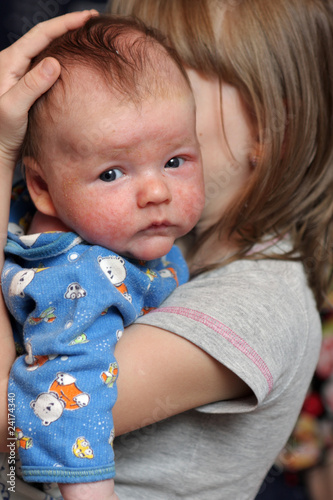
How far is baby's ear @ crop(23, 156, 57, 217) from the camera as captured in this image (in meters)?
0.83

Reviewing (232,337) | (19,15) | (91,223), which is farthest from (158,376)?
(19,15)

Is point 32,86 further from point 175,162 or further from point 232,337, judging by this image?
point 232,337

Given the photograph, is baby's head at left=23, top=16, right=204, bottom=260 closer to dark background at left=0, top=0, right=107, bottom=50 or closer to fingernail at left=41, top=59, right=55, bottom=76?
fingernail at left=41, top=59, right=55, bottom=76

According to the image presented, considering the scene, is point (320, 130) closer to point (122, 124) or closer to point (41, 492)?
point (122, 124)

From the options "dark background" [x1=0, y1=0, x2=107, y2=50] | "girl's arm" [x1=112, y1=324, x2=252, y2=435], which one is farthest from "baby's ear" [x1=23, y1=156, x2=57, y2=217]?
"dark background" [x1=0, y1=0, x2=107, y2=50]

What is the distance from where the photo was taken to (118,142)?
749mm

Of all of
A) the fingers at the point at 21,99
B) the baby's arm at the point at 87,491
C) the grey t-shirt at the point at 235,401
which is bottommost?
the grey t-shirt at the point at 235,401

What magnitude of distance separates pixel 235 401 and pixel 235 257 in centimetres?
26

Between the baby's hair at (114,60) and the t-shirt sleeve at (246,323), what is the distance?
0.30 meters

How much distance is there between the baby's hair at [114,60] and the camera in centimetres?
76

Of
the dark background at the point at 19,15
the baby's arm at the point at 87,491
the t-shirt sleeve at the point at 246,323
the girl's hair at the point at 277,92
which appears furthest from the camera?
the dark background at the point at 19,15

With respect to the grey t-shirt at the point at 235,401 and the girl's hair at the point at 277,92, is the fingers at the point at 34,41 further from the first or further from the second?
the grey t-shirt at the point at 235,401

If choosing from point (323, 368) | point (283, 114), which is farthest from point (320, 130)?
point (323, 368)

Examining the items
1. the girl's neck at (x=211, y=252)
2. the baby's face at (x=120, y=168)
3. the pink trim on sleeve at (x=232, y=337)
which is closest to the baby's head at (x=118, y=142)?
the baby's face at (x=120, y=168)
